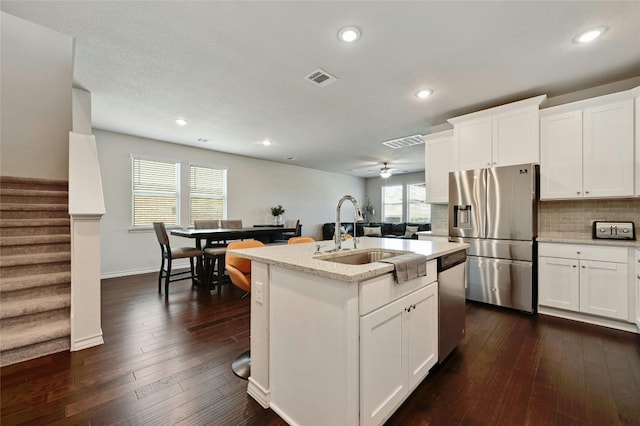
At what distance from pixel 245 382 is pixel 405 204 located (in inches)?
321

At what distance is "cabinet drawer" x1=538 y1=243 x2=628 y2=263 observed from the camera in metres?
2.63

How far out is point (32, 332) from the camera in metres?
2.16

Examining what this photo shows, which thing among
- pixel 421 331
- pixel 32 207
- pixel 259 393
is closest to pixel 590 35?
pixel 421 331

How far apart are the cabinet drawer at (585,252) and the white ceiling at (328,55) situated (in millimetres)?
1783

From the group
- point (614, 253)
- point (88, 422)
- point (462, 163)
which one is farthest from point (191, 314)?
point (614, 253)

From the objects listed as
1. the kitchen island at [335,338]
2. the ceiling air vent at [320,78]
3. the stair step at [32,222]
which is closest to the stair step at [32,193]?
the stair step at [32,222]

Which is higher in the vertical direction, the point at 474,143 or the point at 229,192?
the point at 474,143

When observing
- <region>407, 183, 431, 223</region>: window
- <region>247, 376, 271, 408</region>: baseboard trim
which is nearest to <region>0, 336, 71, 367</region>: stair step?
<region>247, 376, 271, 408</region>: baseboard trim

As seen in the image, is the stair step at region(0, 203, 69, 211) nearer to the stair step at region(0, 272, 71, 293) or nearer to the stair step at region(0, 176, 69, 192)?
the stair step at region(0, 176, 69, 192)

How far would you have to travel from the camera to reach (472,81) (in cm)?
282

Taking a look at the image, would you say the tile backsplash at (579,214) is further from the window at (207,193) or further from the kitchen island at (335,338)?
the window at (207,193)

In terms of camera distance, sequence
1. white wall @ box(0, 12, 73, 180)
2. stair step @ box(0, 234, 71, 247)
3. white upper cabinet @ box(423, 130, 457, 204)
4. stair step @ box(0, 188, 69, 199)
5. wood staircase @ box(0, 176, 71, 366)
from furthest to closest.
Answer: white upper cabinet @ box(423, 130, 457, 204)
white wall @ box(0, 12, 73, 180)
stair step @ box(0, 188, 69, 199)
stair step @ box(0, 234, 71, 247)
wood staircase @ box(0, 176, 71, 366)

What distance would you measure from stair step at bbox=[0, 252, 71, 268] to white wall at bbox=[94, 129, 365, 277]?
244 centimetres

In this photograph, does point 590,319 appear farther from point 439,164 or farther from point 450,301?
point 439,164
